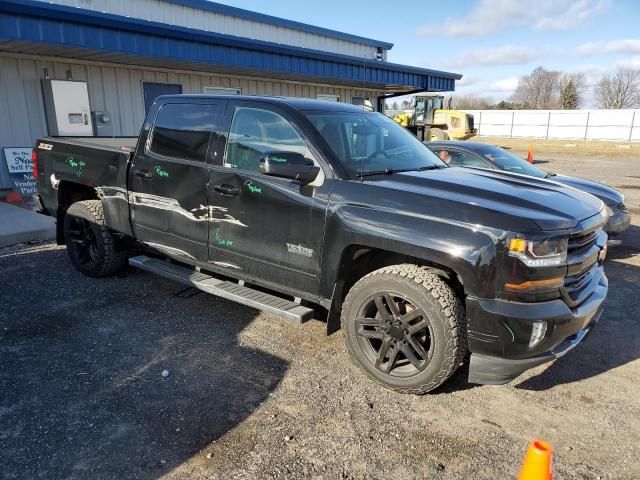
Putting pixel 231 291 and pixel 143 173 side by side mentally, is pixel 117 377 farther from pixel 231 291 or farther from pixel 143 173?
pixel 143 173

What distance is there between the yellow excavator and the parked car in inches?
721

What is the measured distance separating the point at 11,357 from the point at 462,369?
11.7ft

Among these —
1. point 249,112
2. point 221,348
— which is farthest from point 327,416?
point 249,112

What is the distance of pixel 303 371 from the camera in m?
3.73

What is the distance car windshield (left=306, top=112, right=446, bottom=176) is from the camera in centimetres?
383

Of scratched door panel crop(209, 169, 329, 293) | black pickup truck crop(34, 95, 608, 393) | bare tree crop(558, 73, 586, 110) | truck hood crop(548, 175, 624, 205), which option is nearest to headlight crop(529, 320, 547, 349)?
black pickup truck crop(34, 95, 608, 393)

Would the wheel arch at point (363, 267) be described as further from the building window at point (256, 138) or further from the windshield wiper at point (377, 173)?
the building window at point (256, 138)

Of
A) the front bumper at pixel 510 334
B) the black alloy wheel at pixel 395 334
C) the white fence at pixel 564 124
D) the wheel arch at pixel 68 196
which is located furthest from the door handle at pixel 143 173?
the white fence at pixel 564 124

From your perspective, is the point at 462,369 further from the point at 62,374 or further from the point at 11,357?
the point at 11,357

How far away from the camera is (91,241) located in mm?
5531

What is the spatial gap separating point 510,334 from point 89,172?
14.8 feet

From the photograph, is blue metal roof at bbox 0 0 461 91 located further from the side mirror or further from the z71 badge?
the z71 badge

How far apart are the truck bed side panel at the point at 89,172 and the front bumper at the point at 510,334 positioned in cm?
362

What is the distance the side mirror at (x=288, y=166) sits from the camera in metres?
3.44
